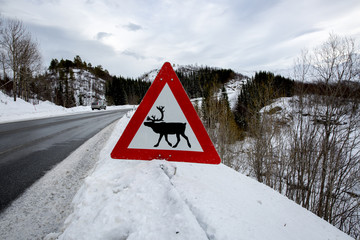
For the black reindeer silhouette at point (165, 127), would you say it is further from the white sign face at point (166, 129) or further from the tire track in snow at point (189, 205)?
the tire track in snow at point (189, 205)

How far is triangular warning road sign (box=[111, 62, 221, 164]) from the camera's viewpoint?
5.24ft

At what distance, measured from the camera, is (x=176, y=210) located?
129 cm

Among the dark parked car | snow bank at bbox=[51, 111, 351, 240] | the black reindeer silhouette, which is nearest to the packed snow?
snow bank at bbox=[51, 111, 351, 240]

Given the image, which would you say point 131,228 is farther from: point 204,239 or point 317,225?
point 317,225

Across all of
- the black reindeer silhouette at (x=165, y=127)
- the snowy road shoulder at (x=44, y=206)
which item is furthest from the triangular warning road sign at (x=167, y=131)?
the snowy road shoulder at (x=44, y=206)

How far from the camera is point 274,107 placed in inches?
492

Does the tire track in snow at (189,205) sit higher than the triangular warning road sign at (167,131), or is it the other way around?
the triangular warning road sign at (167,131)

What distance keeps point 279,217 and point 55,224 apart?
2.20 metres

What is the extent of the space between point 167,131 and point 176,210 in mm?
671

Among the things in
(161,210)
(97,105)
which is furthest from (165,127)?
(97,105)

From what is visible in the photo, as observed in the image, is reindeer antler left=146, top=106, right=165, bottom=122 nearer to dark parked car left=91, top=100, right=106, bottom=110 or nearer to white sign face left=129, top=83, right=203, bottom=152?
white sign face left=129, top=83, right=203, bottom=152

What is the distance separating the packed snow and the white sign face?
1.26 ft

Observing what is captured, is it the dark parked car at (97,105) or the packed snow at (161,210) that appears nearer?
the packed snow at (161,210)

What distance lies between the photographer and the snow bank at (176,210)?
3.82 feet
